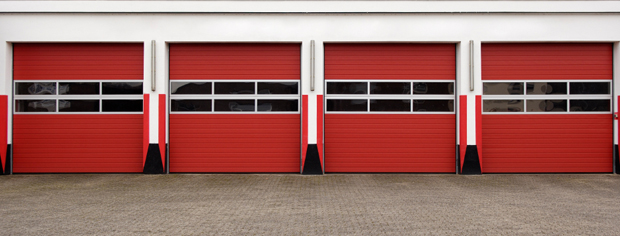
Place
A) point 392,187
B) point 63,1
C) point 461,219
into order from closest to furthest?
point 461,219
point 392,187
point 63,1

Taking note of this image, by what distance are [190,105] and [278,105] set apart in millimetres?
2186

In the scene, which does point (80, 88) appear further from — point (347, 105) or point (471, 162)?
point (471, 162)

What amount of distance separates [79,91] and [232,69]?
3822mm

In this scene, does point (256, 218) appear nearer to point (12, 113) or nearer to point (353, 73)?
point (353, 73)

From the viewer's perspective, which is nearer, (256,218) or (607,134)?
(256,218)

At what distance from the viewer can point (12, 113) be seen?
1103 cm

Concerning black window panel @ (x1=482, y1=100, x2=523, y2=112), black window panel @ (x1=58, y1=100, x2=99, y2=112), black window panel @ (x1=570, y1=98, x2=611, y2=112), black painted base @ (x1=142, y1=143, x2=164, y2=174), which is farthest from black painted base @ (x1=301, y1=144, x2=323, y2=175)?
black window panel @ (x1=570, y1=98, x2=611, y2=112)

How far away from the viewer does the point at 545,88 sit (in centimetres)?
1105

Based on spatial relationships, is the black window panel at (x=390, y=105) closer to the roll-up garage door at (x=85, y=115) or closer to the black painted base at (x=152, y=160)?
the black painted base at (x=152, y=160)

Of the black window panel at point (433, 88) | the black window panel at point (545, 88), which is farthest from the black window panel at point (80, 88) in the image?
the black window panel at point (545, 88)

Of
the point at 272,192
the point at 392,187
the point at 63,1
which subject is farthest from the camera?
the point at 63,1

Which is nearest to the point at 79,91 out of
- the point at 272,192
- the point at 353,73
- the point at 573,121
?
the point at 272,192

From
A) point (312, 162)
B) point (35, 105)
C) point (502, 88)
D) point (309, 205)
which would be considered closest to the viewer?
point (309, 205)

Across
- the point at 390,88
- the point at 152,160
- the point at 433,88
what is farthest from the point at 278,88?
the point at 433,88
